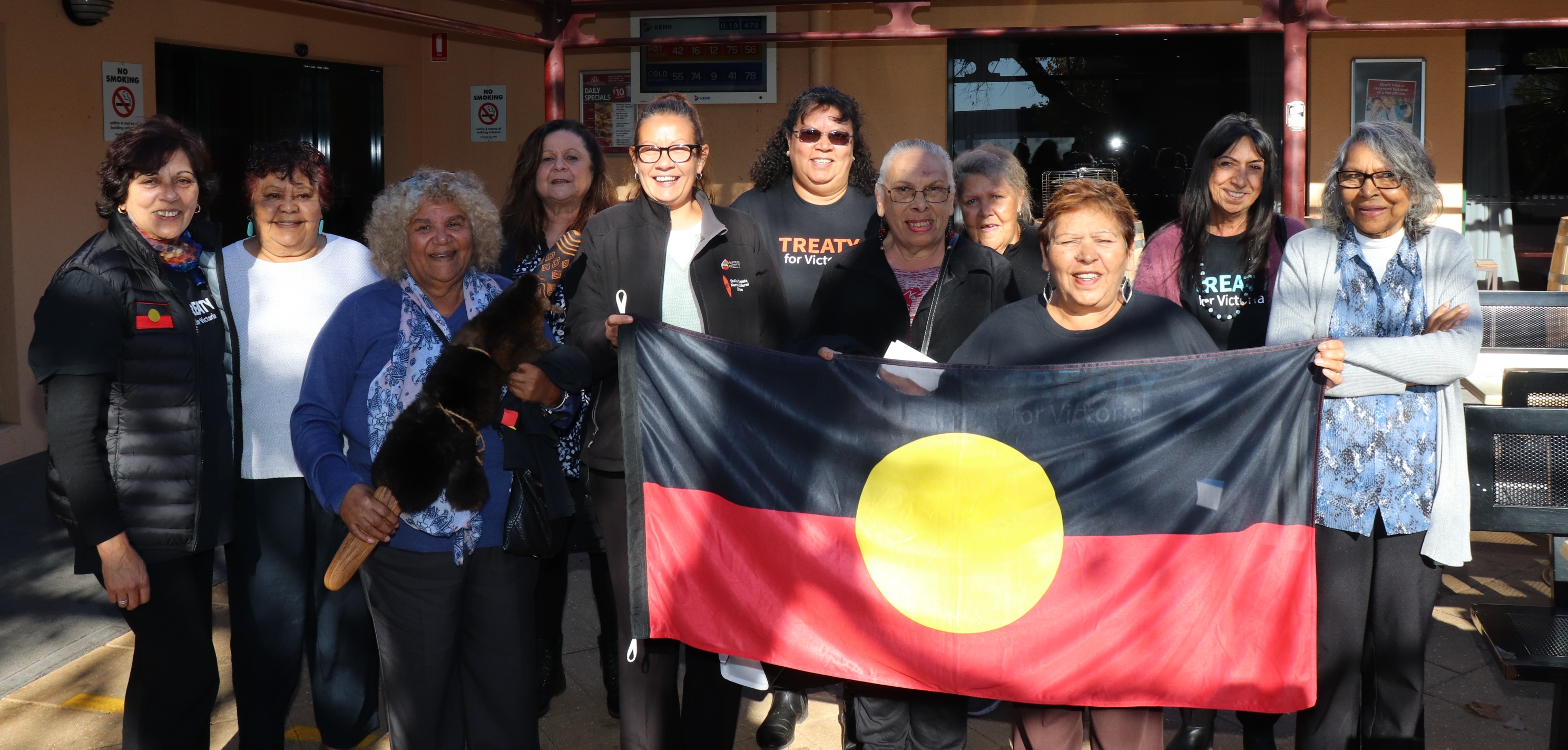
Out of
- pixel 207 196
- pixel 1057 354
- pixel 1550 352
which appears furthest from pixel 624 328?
pixel 1550 352

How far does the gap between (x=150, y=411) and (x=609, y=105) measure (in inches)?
301

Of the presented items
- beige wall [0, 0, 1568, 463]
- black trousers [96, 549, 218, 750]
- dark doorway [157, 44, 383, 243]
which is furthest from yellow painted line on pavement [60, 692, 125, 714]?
dark doorway [157, 44, 383, 243]

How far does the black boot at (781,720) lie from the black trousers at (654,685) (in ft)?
2.09

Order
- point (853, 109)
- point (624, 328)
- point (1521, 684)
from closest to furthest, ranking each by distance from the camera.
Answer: point (624, 328)
point (853, 109)
point (1521, 684)

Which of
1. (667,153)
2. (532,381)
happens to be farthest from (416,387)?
(667,153)

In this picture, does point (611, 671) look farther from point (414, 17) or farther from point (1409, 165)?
point (414, 17)

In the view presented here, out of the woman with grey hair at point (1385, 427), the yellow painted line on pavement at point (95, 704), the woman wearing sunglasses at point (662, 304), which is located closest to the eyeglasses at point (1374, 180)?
the woman with grey hair at point (1385, 427)

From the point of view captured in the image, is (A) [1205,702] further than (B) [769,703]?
No

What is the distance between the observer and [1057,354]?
3.10m

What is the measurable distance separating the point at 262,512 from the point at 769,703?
195 cm

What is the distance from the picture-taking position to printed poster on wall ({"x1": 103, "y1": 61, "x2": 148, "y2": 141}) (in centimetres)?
834

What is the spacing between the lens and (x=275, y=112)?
991 centimetres

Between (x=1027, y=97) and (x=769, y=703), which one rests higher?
(x=1027, y=97)

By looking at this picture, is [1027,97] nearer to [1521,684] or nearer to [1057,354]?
[1521,684]
